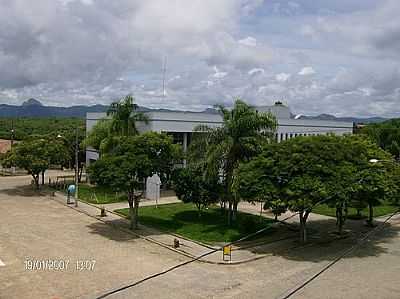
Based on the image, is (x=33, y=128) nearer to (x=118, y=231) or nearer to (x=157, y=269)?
(x=118, y=231)

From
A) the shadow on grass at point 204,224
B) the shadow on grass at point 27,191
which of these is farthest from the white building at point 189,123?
the shadow on grass at point 27,191

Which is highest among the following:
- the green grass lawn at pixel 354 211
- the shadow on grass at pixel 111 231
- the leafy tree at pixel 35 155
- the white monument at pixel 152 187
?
the leafy tree at pixel 35 155

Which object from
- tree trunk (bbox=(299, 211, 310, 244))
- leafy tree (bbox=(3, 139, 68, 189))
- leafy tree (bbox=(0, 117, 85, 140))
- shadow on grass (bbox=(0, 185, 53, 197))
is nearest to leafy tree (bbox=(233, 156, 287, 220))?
tree trunk (bbox=(299, 211, 310, 244))

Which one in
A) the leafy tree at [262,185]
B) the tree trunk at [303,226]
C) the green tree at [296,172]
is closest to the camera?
the green tree at [296,172]

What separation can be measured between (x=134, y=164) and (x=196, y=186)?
4604 millimetres

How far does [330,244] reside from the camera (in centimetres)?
2525

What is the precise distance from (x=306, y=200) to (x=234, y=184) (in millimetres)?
3944

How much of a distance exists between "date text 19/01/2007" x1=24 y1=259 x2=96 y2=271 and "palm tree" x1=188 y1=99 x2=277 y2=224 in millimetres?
8954

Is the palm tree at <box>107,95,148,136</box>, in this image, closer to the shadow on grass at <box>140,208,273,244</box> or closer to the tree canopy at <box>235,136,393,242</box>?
the shadow on grass at <box>140,208,273,244</box>

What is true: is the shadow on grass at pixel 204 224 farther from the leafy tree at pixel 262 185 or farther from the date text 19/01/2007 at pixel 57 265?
the date text 19/01/2007 at pixel 57 265

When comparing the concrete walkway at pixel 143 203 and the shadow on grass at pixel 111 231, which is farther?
the concrete walkway at pixel 143 203

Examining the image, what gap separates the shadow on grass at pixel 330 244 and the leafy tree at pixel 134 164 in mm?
7050

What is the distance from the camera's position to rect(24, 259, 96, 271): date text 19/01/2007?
1912 centimetres

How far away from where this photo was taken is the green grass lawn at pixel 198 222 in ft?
83.8
